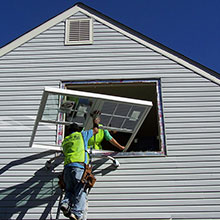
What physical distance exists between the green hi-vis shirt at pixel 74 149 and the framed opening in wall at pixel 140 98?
51.0 inches

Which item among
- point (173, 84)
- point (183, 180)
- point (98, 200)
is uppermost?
point (173, 84)

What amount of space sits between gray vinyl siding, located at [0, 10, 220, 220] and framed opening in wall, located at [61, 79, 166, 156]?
0.12 metres

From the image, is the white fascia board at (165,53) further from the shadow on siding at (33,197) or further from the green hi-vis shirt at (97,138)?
the shadow on siding at (33,197)

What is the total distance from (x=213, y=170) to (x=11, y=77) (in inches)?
179

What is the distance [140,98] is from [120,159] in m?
3.94

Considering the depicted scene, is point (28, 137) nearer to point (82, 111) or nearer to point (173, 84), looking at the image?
point (82, 111)

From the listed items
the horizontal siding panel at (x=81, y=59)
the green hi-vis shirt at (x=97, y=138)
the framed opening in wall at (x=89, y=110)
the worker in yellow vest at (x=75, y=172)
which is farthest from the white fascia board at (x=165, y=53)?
the worker in yellow vest at (x=75, y=172)

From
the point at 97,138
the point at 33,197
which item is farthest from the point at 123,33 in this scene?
the point at 33,197

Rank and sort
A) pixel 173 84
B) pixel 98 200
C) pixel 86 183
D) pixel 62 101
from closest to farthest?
pixel 86 183 < pixel 62 101 < pixel 98 200 < pixel 173 84

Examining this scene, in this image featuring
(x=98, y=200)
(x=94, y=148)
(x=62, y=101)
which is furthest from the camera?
(x=94, y=148)

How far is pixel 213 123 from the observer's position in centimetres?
644

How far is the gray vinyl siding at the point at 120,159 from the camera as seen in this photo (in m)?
5.74

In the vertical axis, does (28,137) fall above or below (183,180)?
above

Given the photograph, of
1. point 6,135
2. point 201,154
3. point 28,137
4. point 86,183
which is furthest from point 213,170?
point 6,135
